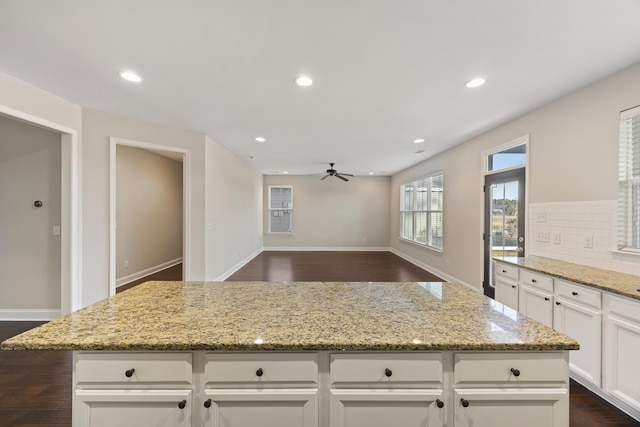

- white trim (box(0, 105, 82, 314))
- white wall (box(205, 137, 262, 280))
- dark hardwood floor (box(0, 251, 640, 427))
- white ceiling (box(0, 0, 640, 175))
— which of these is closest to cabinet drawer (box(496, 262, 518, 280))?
dark hardwood floor (box(0, 251, 640, 427))

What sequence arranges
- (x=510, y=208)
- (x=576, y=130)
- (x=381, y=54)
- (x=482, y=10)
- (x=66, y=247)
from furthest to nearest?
(x=510, y=208)
(x=66, y=247)
(x=576, y=130)
(x=381, y=54)
(x=482, y=10)

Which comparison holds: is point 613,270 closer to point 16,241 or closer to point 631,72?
point 631,72

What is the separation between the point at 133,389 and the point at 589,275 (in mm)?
3127

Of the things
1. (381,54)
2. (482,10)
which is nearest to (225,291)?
(381,54)

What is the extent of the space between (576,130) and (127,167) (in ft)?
21.5

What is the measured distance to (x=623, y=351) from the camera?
1677mm

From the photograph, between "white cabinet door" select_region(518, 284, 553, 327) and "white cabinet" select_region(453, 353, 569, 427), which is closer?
"white cabinet" select_region(453, 353, 569, 427)

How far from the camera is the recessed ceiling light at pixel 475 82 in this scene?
7.66ft

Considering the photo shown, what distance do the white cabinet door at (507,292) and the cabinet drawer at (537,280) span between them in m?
0.14

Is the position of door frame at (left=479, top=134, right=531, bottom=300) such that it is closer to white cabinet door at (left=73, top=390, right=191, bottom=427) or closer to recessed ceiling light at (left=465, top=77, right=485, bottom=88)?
recessed ceiling light at (left=465, top=77, right=485, bottom=88)

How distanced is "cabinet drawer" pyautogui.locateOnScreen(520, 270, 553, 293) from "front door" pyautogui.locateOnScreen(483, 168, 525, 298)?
37.4 inches

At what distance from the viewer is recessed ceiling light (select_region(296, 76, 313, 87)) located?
2330mm

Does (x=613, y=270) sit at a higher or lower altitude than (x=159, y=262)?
higher

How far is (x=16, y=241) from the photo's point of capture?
Answer: 10.3 ft
